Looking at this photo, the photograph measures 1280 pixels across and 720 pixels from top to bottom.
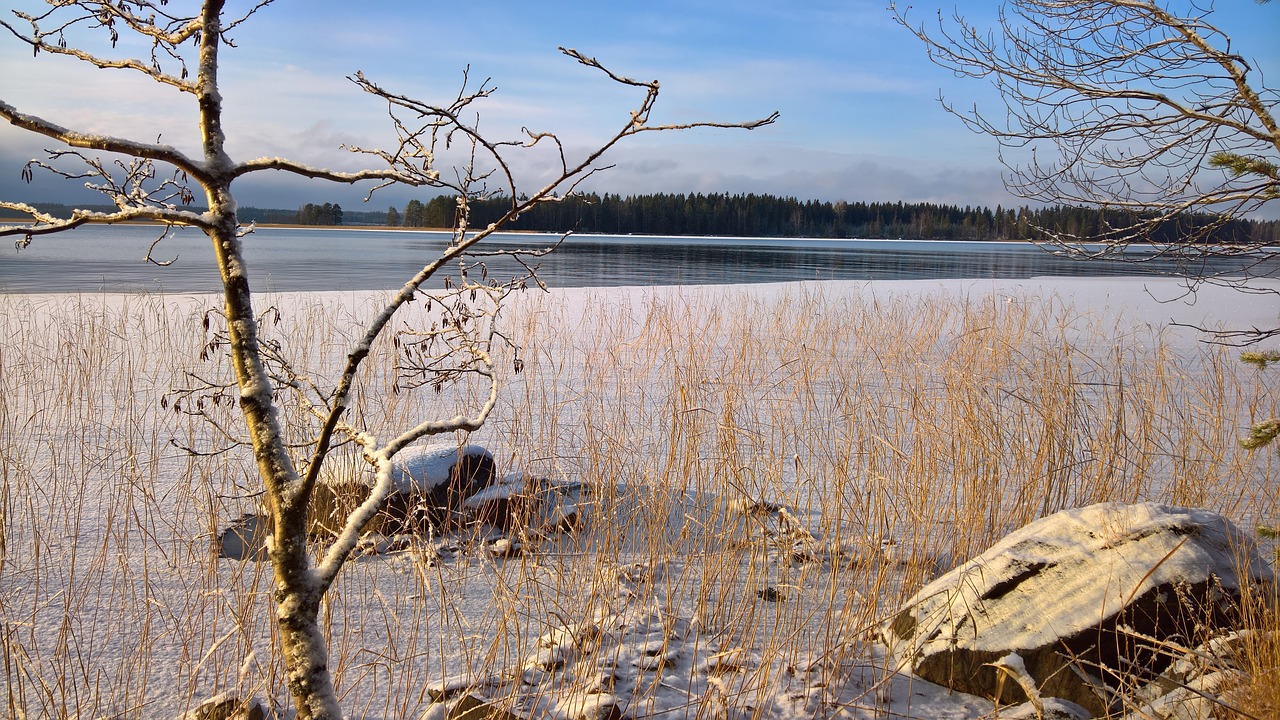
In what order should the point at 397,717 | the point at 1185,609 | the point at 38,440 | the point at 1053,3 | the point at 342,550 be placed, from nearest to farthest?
the point at 342,550 < the point at 397,717 < the point at 1185,609 < the point at 1053,3 < the point at 38,440

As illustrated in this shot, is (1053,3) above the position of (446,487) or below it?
above

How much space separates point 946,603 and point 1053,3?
295cm

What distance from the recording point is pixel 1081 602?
2.69 metres

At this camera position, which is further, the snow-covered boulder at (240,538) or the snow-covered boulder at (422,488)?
the snow-covered boulder at (422,488)

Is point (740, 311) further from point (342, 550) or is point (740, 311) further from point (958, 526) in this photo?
point (342, 550)

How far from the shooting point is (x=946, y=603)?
9.32 feet

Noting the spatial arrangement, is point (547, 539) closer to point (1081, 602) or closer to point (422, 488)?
point (422, 488)

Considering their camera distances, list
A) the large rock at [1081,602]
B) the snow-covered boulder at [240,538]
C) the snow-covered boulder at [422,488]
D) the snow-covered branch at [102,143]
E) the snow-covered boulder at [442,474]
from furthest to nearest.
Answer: the snow-covered boulder at [442,474] → the snow-covered boulder at [422,488] → the snow-covered boulder at [240,538] → the large rock at [1081,602] → the snow-covered branch at [102,143]

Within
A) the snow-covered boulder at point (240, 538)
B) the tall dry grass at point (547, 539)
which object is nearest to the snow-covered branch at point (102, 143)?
the tall dry grass at point (547, 539)

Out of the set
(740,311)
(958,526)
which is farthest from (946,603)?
(740,311)

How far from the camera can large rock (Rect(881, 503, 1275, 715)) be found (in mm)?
2596

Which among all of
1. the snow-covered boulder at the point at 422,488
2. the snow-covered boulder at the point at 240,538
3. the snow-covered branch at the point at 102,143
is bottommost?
the snow-covered boulder at the point at 240,538

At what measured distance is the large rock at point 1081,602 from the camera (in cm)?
260

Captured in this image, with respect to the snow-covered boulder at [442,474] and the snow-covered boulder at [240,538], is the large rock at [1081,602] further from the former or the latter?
the snow-covered boulder at [240,538]
